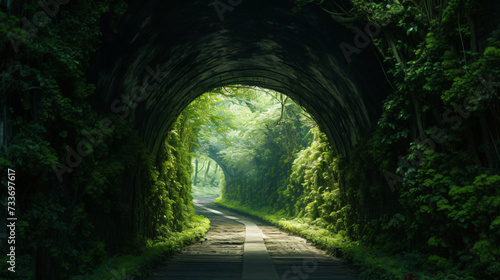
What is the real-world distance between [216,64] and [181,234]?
17.5ft

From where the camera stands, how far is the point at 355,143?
11789 mm

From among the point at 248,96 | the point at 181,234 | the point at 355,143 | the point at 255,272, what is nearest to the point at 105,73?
the point at 255,272

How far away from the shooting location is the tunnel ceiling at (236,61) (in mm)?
8203

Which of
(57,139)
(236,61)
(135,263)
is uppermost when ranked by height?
(236,61)

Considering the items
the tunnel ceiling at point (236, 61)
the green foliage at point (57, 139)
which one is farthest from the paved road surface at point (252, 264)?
the tunnel ceiling at point (236, 61)

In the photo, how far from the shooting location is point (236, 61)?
12.7 m

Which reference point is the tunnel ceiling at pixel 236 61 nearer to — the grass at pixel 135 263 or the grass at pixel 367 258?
the grass at pixel 367 258

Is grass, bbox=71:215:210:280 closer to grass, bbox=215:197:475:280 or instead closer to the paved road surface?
the paved road surface

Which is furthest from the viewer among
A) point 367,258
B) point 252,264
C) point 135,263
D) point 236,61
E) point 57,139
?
point 236,61

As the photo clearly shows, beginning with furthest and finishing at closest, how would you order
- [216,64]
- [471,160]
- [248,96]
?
1. [248,96]
2. [216,64]
3. [471,160]

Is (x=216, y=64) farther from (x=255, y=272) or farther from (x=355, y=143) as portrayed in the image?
(x=255, y=272)

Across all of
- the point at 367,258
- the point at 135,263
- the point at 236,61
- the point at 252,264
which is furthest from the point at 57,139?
the point at 236,61

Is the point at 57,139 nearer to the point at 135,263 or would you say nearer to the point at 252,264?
the point at 135,263

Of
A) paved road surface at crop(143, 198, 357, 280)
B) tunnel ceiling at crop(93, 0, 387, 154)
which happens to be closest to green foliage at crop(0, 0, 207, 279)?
tunnel ceiling at crop(93, 0, 387, 154)
